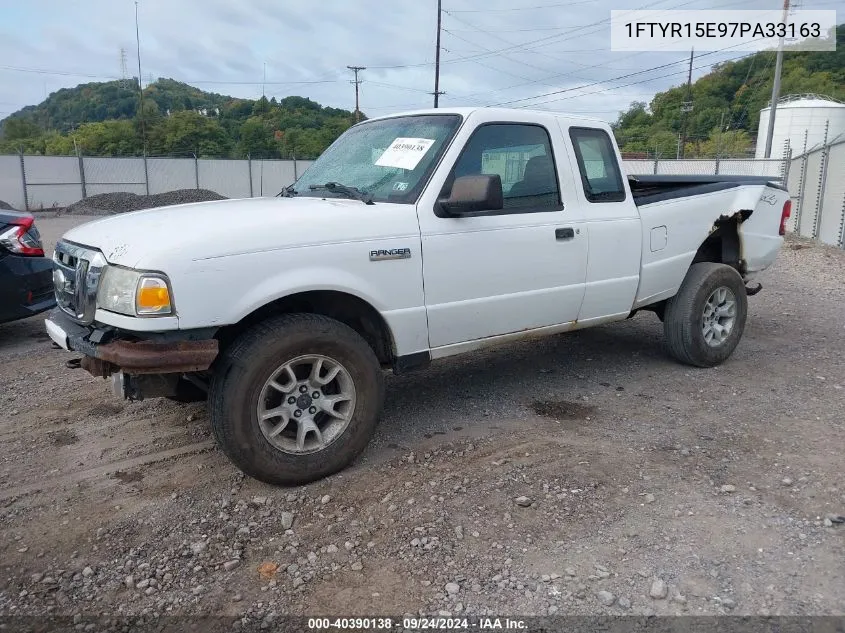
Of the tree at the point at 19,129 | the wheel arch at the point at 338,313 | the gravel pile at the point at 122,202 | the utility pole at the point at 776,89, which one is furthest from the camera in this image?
the tree at the point at 19,129

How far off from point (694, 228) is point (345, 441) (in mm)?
3443

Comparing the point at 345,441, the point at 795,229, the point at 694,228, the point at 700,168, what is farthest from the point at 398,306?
the point at 700,168

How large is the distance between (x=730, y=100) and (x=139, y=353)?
63.7 meters

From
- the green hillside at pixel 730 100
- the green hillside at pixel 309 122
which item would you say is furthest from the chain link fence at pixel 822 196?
the green hillside at pixel 309 122

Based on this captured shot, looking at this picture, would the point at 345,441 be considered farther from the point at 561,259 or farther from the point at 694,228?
the point at 694,228

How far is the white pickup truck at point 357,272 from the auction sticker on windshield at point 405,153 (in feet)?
0.04

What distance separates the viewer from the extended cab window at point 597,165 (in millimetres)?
4656

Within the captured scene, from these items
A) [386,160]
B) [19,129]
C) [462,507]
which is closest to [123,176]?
[386,160]

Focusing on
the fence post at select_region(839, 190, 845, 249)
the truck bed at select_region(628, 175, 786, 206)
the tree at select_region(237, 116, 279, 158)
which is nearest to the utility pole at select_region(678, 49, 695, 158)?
the tree at select_region(237, 116, 279, 158)

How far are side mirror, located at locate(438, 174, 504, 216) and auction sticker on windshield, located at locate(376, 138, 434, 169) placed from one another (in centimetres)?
40

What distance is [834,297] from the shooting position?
28.2 ft

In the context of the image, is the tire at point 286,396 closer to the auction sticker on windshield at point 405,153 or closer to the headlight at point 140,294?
the headlight at point 140,294

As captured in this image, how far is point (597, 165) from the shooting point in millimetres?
4797

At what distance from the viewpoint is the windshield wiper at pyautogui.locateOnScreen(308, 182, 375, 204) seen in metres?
3.86
